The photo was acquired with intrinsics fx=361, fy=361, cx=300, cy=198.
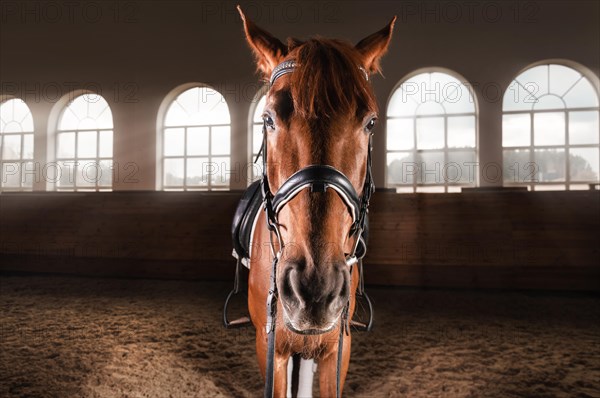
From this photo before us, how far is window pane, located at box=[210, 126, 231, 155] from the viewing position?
9.91m

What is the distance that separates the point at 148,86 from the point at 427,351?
9586mm

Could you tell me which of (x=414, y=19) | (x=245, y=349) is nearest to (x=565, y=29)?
(x=414, y=19)

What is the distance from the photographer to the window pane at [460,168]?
862cm

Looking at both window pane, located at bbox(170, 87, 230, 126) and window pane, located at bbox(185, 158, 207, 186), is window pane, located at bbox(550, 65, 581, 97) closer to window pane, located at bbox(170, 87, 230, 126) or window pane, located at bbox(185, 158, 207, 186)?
window pane, located at bbox(170, 87, 230, 126)

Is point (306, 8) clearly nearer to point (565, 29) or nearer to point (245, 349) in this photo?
point (565, 29)

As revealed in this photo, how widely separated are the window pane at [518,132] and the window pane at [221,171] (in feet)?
22.7

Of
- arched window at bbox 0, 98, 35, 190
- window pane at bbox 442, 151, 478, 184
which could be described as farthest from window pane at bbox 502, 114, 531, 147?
arched window at bbox 0, 98, 35, 190

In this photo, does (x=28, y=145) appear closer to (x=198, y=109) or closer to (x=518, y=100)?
(x=198, y=109)

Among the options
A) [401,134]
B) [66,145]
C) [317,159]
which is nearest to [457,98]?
[401,134]

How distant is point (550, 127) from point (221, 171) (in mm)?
8218

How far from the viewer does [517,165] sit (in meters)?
8.53

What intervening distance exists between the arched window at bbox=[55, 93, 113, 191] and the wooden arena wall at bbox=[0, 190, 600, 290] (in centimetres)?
254

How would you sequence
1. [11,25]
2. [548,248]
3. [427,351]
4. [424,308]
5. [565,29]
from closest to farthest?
[427,351] → [424,308] → [548,248] → [565,29] → [11,25]

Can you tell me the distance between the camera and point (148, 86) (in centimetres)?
995
